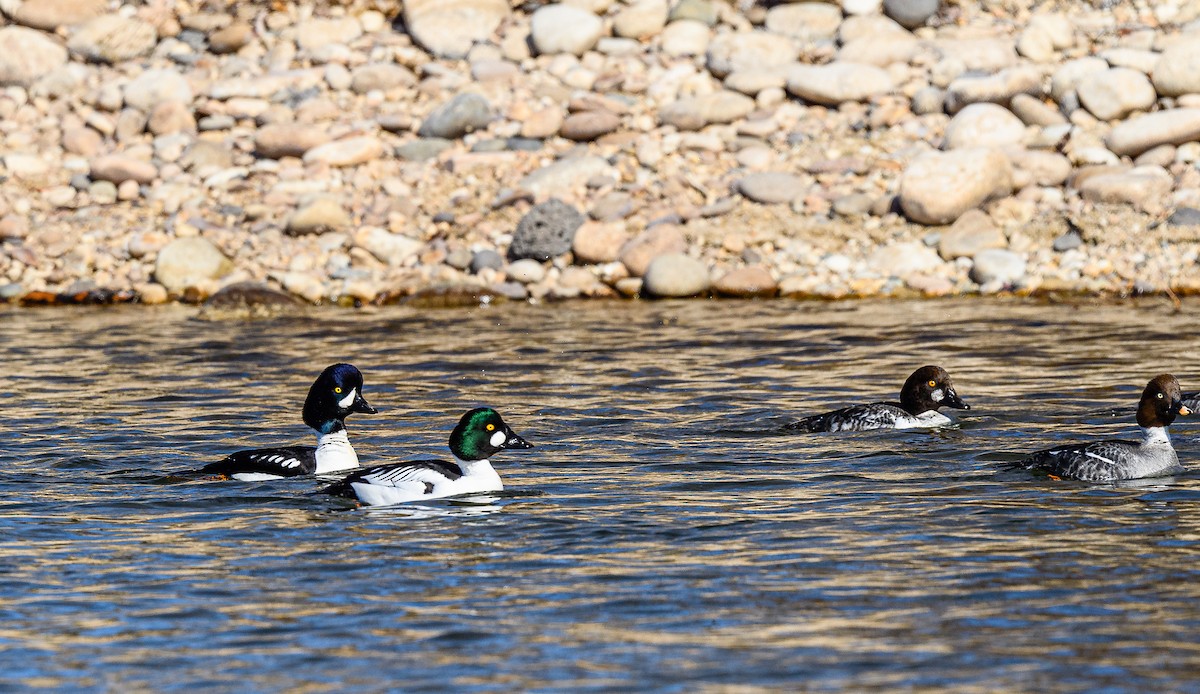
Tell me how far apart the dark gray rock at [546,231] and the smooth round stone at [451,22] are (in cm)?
687

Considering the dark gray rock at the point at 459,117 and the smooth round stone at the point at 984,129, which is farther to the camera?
the dark gray rock at the point at 459,117

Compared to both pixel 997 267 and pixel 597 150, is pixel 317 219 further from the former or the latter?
pixel 997 267

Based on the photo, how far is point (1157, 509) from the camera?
11.2m

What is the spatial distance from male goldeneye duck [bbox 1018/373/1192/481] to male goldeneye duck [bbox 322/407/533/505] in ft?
13.0

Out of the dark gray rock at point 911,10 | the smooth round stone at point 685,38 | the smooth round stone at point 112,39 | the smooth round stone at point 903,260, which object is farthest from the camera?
the smooth round stone at point 112,39

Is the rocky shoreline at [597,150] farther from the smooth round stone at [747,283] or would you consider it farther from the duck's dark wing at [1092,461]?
the duck's dark wing at [1092,461]

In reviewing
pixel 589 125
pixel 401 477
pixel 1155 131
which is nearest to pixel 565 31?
pixel 589 125

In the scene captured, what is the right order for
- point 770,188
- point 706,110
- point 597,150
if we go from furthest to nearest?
point 706,110 < point 597,150 < point 770,188

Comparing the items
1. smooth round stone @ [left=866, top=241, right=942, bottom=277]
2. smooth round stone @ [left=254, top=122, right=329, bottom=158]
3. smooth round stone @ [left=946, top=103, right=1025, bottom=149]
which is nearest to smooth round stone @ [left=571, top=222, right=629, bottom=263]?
smooth round stone @ [left=866, top=241, right=942, bottom=277]

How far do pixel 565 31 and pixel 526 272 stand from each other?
7.02 meters

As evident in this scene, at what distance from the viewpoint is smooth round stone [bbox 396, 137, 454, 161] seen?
2791 cm

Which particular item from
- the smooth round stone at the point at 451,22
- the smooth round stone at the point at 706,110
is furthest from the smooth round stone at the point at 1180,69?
the smooth round stone at the point at 451,22

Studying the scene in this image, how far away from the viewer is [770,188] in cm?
2592

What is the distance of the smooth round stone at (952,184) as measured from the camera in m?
24.5
